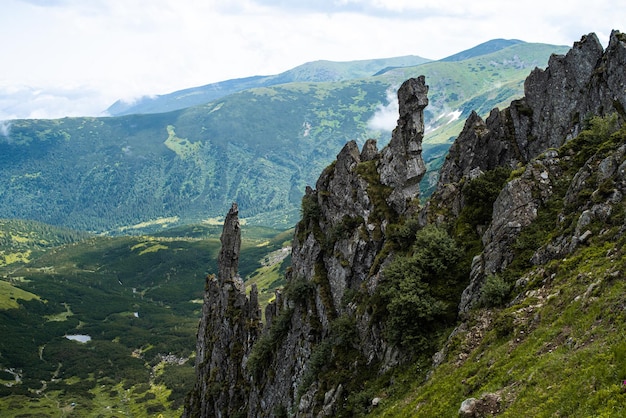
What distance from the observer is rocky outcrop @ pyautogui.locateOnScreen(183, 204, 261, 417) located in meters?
92.4

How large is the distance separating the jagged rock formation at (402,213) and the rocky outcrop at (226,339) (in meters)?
0.68

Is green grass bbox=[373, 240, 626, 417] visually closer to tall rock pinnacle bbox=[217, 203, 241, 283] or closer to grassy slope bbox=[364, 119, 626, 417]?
grassy slope bbox=[364, 119, 626, 417]

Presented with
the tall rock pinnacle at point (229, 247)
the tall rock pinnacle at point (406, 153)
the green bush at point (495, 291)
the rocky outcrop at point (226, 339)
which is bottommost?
the rocky outcrop at point (226, 339)

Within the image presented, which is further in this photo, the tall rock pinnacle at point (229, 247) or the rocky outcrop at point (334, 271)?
the tall rock pinnacle at point (229, 247)

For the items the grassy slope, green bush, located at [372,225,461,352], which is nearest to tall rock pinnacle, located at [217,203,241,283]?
green bush, located at [372,225,461,352]

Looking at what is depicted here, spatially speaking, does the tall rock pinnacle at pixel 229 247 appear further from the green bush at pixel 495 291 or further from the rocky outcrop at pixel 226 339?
the green bush at pixel 495 291

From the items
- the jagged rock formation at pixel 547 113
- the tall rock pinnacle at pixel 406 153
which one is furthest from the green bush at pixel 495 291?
the tall rock pinnacle at pixel 406 153

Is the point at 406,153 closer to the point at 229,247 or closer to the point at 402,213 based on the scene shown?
the point at 402,213

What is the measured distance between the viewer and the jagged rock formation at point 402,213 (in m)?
40.8

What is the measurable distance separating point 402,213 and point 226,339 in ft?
188

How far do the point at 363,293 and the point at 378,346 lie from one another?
8954 millimetres

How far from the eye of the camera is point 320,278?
233 ft

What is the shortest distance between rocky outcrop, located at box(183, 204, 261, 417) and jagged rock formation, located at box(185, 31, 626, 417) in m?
0.68

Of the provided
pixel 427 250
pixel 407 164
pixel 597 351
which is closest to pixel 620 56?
pixel 407 164
